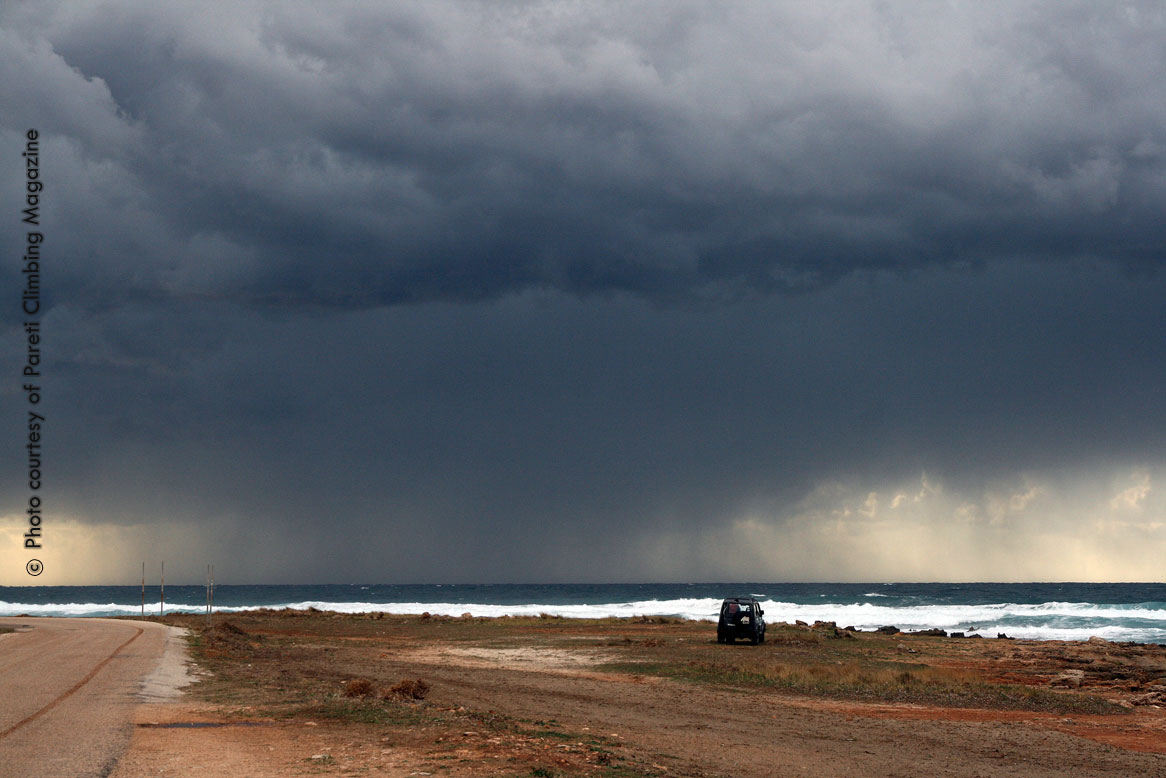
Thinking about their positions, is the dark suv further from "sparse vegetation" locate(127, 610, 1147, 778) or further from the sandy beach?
the sandy beach

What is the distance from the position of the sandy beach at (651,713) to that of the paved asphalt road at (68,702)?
0.64m

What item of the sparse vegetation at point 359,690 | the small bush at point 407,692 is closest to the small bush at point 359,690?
the sparse vegetation at point 359,690

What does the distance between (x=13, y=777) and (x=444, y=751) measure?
6153 millimetres

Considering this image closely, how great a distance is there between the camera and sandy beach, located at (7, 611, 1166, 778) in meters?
15.2

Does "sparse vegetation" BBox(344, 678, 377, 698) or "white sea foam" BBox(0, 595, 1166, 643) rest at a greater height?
"sparse vegetation" BBox(344, 678, 377, 698)

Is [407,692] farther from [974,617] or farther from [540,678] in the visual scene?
[974,617]

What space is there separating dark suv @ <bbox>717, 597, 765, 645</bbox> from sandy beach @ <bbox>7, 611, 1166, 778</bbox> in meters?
1.14

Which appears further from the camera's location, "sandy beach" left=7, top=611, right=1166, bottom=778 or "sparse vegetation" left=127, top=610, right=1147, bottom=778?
"sparse vegetation" left=127, top=610, right=1147, bottom=778

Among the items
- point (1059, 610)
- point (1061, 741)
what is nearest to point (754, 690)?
point (1061, 741)

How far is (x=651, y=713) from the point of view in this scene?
73.6 feet

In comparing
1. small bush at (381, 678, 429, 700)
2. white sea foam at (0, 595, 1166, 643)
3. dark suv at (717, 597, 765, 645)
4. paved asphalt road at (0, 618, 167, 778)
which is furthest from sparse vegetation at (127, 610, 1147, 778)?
white sea foam at (0, 595, 1166, 643)

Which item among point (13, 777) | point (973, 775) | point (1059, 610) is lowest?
point (1059, 610)

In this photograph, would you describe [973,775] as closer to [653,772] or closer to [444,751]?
[653,772]

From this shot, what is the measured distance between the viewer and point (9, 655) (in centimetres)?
3669
